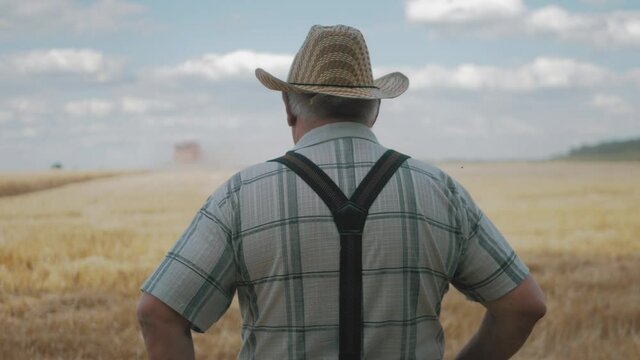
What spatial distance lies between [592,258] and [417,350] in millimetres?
5536

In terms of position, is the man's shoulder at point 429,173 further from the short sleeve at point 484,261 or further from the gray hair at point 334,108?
the gray hair at point 334,108

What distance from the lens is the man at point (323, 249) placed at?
179 cm

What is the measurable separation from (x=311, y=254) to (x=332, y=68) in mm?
461

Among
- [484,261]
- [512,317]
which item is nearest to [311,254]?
[484,261]

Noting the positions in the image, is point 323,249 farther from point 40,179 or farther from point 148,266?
point 40,179

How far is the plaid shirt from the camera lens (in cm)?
179

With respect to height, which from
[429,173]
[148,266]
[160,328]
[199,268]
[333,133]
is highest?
[333,133]

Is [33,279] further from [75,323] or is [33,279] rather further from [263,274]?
[263,274]

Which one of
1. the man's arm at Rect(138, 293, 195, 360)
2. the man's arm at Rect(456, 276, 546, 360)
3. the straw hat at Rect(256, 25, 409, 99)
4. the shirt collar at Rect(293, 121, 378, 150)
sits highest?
the straw hat at Rect(256, 25, 409, 99)

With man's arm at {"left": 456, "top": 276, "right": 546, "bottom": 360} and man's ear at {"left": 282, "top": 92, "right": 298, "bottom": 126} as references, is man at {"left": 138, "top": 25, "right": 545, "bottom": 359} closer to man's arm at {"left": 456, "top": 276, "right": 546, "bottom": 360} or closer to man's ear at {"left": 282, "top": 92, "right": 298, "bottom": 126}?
man's ear at {"left": 282, "top": 92, "right": 298, "bottom": 126}

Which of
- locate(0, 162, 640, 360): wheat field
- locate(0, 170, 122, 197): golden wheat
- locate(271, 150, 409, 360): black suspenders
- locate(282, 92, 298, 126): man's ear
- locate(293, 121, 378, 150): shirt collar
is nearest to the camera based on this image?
locate(271, 150, 409, 360): black suspenders

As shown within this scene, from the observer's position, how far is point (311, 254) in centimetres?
179

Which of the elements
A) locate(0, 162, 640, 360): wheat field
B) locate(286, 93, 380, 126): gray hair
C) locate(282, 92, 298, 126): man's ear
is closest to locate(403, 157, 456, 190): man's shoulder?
locate(286, 93, 380, 126): gray hair

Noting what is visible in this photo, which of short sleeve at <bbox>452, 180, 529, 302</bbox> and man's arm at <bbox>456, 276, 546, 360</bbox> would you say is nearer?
short sleeve at <bbox>452, 180, 529, 302</bbox>
